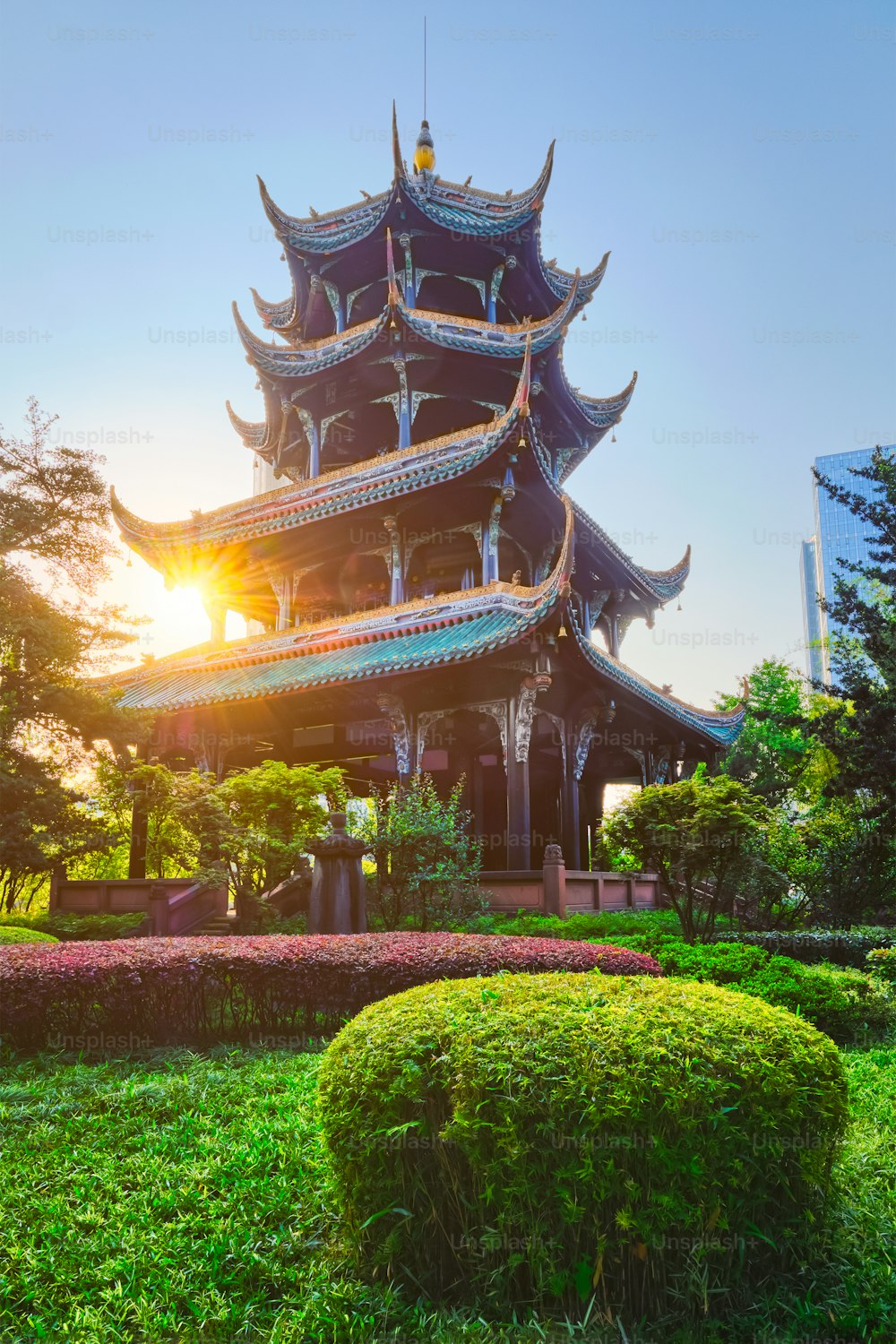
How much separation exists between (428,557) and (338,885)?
41.5ft

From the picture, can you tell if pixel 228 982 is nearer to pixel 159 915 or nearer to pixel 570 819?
pixel 159 915

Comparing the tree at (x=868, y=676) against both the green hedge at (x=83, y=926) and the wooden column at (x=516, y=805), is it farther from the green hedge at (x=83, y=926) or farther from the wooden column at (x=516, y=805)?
the green hedge at (x=83, y=926)

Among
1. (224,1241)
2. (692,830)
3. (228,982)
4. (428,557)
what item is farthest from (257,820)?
(224,1241)

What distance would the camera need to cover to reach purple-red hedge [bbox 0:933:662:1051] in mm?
7586

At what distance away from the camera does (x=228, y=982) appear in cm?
816

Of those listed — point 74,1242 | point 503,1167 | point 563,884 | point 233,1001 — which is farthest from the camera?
point 563,884

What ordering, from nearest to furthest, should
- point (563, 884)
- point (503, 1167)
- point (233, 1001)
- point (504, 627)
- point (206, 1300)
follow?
point (503, 1167), point (206, 1300), point (233, 1001), point (563, 884), point (504, 627)

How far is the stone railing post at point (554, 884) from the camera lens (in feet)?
46.9

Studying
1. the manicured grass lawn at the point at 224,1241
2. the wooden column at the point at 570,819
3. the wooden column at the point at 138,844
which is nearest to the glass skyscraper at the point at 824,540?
the wooden column at the point at 570,819

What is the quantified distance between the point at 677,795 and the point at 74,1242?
8.81 m

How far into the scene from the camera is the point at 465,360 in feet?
73.0

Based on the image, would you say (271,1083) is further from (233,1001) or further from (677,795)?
(677,795)

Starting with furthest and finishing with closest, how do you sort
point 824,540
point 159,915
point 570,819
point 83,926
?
1. point 824,540
2. point 570,819
3. point 83,926
4. point 159,915

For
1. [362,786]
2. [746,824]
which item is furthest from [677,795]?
[362,786]
